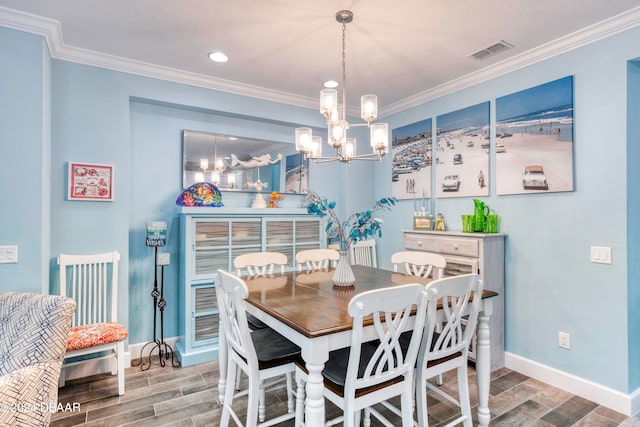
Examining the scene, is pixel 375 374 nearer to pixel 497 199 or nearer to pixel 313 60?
pixel 497 199

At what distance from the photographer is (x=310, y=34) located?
253 cm

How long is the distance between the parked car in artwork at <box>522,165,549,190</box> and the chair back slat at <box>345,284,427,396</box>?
181cm

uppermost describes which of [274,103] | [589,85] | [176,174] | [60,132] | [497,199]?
[274,103]

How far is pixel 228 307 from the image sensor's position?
1824mm

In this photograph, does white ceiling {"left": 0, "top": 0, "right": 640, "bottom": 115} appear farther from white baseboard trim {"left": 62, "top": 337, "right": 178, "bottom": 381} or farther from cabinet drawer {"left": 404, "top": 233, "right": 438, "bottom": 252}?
white baseboard trim {"left": 62, "top": 337, "right": 178, "bottom": 381}

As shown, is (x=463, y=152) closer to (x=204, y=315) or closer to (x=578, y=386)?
(x=578, y=386)

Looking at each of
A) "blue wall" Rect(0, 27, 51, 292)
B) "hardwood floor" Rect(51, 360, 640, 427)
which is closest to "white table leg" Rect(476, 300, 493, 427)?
"hardwood floor" Rect(51, 360, 640, 427)

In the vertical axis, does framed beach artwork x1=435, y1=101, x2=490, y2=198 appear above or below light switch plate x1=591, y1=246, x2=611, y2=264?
above

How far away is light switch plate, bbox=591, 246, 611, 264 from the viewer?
239 centimetres

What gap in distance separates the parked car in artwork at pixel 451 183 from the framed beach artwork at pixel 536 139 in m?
0.42

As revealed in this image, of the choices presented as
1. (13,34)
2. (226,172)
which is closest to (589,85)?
(226,172)

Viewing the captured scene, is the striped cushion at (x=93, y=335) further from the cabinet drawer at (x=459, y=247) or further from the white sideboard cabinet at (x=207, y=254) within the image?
the cabinet drawer at (x=459, y=247)

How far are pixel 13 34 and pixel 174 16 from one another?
43.5 inches

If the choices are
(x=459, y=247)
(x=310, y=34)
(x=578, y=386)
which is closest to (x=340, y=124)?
(x=310, y=34)
